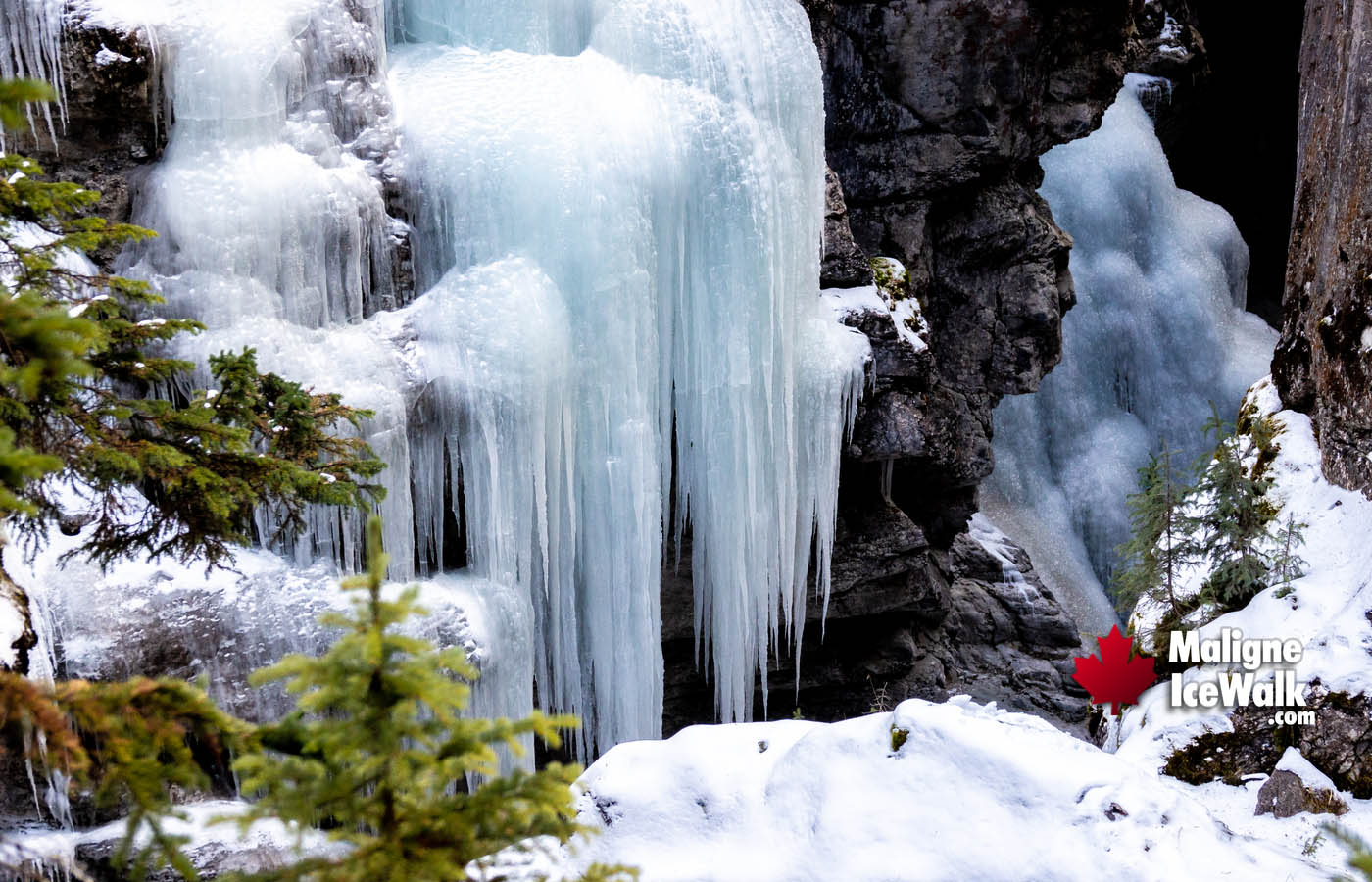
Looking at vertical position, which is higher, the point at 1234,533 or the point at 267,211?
the point at 267,211

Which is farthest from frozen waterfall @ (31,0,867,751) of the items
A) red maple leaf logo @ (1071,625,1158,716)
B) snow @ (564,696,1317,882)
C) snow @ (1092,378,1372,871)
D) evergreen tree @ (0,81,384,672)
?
snow @ (564,696,1317,882)

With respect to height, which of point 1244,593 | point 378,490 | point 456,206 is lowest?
point 1244,593

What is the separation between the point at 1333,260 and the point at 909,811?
18.6 feet

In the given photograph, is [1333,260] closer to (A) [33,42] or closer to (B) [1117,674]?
(B) [1117,674]

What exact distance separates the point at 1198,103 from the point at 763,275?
13.2 meters

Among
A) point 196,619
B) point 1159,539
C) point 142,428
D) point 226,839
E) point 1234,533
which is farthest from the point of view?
point 1159,539

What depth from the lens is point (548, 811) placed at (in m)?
2.21

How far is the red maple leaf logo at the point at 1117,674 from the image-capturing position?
7.08 meters

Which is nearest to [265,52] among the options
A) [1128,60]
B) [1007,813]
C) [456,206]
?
[456,206]

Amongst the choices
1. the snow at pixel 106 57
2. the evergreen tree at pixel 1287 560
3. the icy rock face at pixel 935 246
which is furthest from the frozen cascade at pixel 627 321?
the evergreen tree at pixel 1287 560

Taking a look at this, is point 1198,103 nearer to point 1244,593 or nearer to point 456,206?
point 1244,593

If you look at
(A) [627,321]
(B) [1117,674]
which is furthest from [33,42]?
(B) [1117,674]

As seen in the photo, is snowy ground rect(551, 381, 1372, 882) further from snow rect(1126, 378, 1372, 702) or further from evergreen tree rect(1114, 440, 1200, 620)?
evergreen tree rect(1114, 440, 1200, 620)

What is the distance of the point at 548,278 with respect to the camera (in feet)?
24.4
